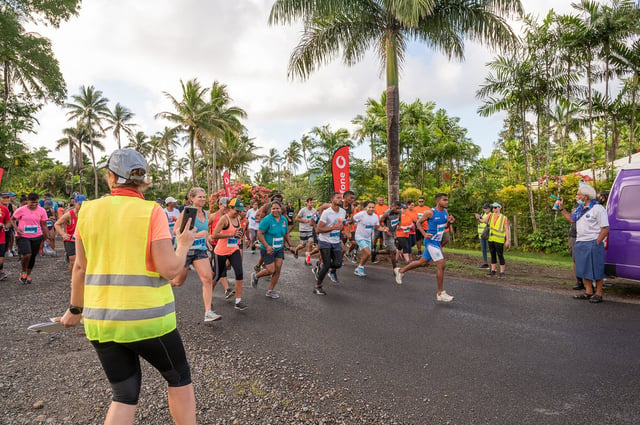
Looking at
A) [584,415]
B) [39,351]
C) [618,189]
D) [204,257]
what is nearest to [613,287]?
[618,189]

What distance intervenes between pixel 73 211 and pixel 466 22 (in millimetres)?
13053

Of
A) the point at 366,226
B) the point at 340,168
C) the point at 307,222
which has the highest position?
the point at 340,168

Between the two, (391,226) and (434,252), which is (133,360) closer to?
(434,252)

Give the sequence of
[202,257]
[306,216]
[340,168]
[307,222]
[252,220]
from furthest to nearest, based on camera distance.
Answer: [340,168] < [252,220] < [306,216] < [307,222] < [202,257]

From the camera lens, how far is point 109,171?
2.19 m

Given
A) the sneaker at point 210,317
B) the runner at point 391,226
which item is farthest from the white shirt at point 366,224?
the sneaker at point 210,317

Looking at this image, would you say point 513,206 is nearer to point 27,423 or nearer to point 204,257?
point 204,257

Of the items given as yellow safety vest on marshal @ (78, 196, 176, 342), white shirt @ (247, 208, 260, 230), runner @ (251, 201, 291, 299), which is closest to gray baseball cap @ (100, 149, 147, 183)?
yellow safety vest on marshal @ (78, 196, 176, 342)

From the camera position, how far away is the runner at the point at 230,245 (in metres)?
6.05

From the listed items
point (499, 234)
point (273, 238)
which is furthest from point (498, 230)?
point (273, 238)

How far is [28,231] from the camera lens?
8281mm

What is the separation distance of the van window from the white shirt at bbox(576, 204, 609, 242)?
17.0 inches

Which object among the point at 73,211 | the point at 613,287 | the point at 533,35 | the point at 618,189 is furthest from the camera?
the point at 533,35

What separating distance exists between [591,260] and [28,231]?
37.2 ft
